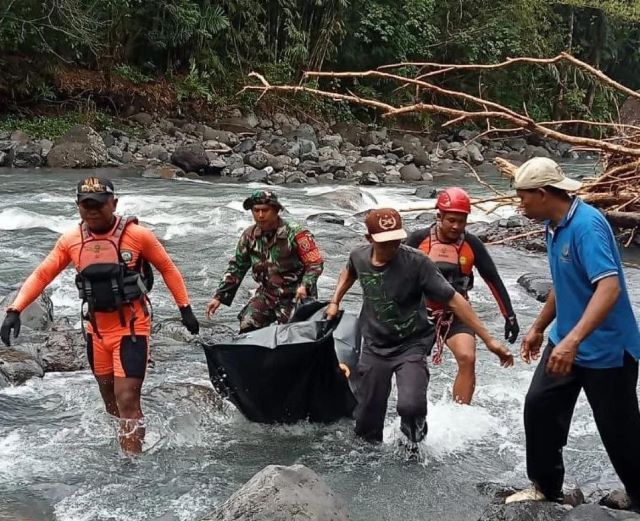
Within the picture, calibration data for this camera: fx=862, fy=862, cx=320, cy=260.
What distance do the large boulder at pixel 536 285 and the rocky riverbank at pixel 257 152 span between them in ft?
32.0

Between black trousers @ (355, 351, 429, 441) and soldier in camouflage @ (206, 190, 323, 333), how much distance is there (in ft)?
2.85

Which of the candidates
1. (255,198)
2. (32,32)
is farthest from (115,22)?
(255,198)

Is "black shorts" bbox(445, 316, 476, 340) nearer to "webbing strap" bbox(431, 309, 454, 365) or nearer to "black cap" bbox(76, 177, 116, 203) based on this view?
"webbing strap" bbox(431, 309, 454, 365)

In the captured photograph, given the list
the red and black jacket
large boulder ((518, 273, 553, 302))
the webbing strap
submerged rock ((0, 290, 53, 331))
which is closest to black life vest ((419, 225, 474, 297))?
the red and black jacket

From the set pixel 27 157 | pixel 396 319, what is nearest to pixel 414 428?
pixel 396 319

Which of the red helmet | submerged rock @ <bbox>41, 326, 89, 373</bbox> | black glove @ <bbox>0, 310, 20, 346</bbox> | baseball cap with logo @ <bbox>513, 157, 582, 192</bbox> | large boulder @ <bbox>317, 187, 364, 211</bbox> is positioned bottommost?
large boulder @ <bbox>317, 187, 364, 211</bbox>

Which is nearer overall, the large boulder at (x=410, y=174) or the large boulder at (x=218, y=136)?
the large boulder at (x=410, y=174)

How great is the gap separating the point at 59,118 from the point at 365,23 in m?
12.0

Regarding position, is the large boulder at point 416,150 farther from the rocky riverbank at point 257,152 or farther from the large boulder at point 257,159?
the large boulder at point 257,159

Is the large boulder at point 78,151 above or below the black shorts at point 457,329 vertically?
below

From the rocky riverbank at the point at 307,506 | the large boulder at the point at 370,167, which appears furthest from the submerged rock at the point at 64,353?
the large boulder at the point at 370,167

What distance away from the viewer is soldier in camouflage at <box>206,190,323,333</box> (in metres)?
5.79

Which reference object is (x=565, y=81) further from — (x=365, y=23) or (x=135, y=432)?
(x=135, y=432)

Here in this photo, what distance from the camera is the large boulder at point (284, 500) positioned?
12.5 feet
